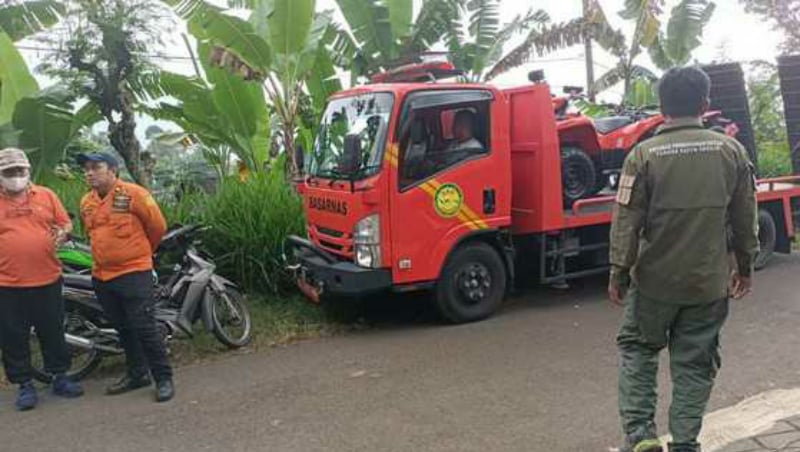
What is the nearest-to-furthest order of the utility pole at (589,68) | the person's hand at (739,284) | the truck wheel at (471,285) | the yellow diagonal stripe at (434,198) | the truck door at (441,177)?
the person's hand at (739,284)
the yellow diagonal stripe at (434,198)
the truck door at (441,177)
the truck wheel at (471,285)
the utility pole at (589,68)

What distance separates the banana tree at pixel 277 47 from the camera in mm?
8172

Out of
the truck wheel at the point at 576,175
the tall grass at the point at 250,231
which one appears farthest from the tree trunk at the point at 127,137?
the truck wheel at the point at 576,175

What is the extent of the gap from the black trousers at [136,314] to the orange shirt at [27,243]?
356 mm

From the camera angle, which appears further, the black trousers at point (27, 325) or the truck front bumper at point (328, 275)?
the truck front bumper at point (328, 275)

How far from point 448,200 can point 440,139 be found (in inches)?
21.5

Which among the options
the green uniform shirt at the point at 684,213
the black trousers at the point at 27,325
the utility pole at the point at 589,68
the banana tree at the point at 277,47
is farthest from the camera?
the utility pole at the point at 589,68

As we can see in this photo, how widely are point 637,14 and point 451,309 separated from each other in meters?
8.01

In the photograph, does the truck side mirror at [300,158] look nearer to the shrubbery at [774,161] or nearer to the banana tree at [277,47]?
the banana tree at [277,47]

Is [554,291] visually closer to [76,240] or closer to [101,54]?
[76,240]

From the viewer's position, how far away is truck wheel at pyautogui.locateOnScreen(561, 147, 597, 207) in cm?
759

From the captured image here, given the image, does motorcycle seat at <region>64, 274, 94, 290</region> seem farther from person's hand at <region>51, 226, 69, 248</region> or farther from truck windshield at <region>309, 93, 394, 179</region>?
truck windshield at <region>309, 93, 394, 179</region>

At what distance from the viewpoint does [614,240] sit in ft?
11.3

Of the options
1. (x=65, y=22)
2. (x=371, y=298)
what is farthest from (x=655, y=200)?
(x=65, y=22)

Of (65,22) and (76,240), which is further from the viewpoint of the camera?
(65,22)
